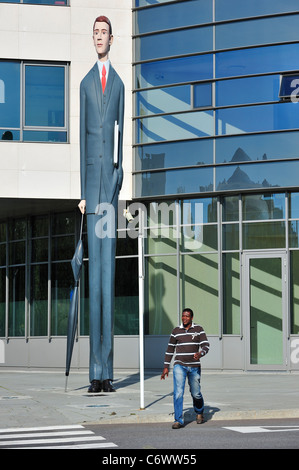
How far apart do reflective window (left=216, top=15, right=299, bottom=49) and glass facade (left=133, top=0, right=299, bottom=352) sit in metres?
0.03

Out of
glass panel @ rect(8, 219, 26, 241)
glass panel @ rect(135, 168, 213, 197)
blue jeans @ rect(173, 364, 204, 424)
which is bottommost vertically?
blue jeans @ rect(173, 364, 204, 424)

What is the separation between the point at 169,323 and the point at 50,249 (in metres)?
4.80

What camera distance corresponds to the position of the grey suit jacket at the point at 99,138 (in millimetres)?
19484

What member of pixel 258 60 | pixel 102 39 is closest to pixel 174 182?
pixel 258 60

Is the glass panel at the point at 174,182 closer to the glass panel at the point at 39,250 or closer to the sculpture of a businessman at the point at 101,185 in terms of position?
the glass panel at the point at 39,250

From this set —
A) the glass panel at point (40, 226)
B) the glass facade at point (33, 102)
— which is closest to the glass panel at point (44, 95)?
the glass facade at point (33, 102)

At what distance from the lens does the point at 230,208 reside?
25.0m

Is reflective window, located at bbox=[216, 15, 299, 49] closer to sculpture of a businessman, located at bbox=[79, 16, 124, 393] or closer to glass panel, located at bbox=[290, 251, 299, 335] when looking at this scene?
sculpture of a businessman, located at bbox=[79, 16, 124, 393]

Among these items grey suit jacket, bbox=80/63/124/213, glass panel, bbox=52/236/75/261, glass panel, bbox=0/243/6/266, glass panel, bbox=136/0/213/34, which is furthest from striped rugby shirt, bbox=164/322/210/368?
glass panel, bbox=0/243/6/266

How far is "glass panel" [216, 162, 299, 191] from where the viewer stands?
23.8 meters

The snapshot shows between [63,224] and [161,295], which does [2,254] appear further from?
[161,295]

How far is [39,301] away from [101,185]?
9.81 meters

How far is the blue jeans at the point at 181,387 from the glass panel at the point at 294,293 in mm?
10632

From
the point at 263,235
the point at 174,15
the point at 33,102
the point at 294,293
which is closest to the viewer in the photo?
the point at 294,293
